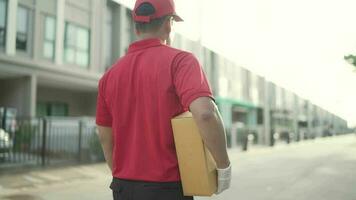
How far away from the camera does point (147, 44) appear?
7.80 ft

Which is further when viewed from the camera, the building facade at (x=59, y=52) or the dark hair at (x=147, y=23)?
the building facade at (x=59, y=52)

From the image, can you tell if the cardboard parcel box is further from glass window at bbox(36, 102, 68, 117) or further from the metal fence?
glass window at bbox(36, 102, 68, 117)

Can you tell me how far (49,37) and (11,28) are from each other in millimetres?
2700

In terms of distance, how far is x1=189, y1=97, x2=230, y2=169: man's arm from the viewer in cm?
207

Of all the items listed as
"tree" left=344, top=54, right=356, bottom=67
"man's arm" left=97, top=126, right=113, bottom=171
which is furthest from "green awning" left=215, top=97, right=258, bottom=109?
"man's arm" left=97, top=126, right=113, bottom=171

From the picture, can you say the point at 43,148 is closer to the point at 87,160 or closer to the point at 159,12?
the point at 87,160

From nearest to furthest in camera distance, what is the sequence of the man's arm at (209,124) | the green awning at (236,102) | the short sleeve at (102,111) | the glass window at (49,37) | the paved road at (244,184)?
1. the man's arm at (209,124)
2. the short sleeve at (102,111)
3. the paved road at (244,184)
4. the glass window at (49,37)
5. the green awning at (236,102)

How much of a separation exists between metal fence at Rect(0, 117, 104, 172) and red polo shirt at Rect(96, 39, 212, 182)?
1151 centimetres

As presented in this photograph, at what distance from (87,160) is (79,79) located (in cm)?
953

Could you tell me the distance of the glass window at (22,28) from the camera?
878 inches

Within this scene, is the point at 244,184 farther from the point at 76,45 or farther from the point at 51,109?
the point at 51,109

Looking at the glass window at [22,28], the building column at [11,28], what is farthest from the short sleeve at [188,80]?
the glass window at [22,28]

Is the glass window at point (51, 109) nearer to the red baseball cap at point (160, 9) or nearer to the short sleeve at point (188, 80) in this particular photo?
the red baseball cap at point (160, 9)

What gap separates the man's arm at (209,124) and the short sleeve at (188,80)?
0.09ft
